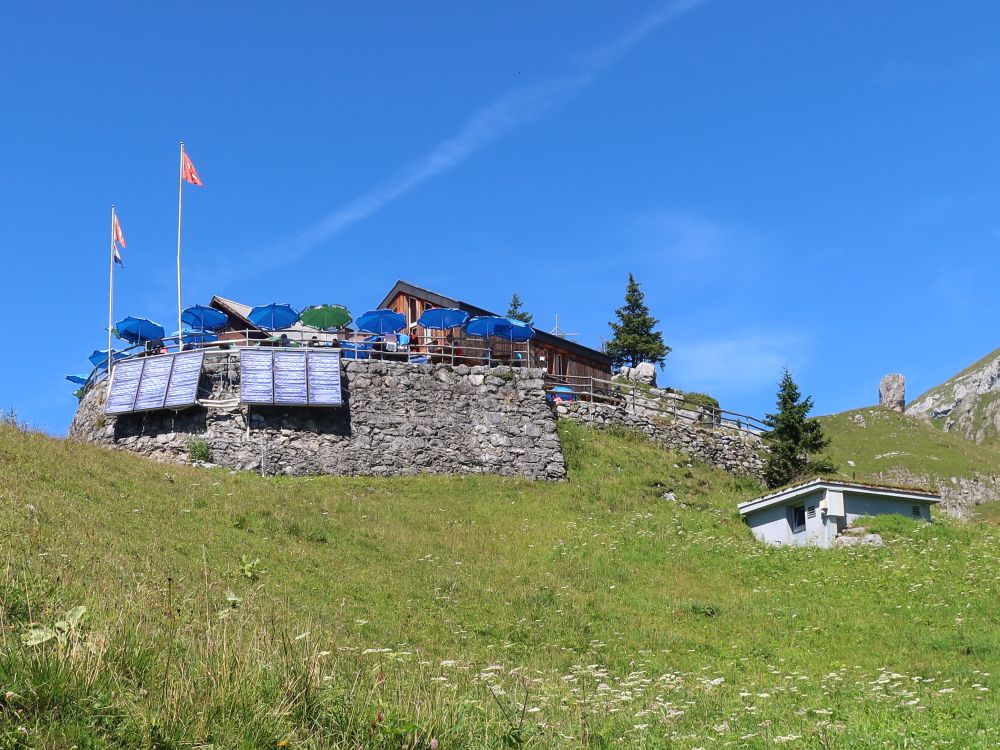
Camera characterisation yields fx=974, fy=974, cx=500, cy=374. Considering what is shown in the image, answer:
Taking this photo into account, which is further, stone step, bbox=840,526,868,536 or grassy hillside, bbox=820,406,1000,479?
grassy hillside, bbox=820,406,1000,479

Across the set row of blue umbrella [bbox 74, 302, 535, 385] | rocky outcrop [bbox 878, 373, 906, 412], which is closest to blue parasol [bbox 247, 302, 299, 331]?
row of blue umbrella [bbox 74, 302, 535, 385]

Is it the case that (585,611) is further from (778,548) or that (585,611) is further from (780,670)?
(778,548)

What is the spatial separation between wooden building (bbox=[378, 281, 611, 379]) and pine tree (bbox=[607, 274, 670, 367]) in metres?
14.9

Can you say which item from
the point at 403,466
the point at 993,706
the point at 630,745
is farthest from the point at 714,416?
the point at 630,745

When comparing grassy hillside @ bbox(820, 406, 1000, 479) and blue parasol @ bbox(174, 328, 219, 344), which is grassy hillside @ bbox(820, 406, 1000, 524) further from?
blue parasol @ bbox(174, 328, 219, 344)

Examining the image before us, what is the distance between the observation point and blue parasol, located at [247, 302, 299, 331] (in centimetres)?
4247

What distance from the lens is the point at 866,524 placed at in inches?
1300

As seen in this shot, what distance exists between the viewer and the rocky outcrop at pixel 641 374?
2485 inches

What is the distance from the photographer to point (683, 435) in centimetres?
4694

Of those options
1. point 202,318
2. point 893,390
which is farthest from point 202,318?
point 893,390

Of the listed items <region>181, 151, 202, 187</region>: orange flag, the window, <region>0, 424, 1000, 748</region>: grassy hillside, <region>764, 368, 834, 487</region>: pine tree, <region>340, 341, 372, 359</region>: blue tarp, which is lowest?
<region>0, 424, 1000, 748</region>: grassy hillside

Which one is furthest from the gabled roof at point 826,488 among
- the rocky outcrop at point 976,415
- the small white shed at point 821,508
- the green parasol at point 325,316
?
the rocky outcrop at point 976,415

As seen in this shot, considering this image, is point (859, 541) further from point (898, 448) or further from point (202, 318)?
point (898, 448)

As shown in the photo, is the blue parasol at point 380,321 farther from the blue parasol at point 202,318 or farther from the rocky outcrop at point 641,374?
the rocky outcrop at point 641,374
